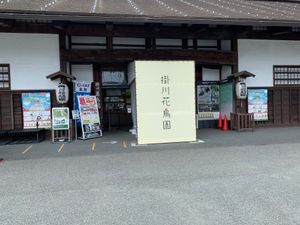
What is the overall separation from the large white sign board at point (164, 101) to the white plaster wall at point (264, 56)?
504 cm

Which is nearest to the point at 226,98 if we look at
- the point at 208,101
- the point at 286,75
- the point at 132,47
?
the point at 208,101

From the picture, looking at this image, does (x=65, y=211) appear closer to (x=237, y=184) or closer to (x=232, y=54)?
(x=237, y=184)

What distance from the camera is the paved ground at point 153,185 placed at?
3477 mm

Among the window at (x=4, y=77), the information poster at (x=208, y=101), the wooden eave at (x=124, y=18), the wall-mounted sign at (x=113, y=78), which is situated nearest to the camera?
the wooden eave at (x=124, y=18)

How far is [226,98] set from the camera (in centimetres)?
1259

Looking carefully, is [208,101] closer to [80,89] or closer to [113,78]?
[113,78]

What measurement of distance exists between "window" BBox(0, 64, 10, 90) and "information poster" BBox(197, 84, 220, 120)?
884cm

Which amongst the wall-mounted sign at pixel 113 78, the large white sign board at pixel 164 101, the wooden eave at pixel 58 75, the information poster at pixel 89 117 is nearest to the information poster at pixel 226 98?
the large white sign board at pixel 164 101

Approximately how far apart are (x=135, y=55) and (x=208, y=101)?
4.82m

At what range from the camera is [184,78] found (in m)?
9.00

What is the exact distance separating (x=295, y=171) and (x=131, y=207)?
376 centimetres

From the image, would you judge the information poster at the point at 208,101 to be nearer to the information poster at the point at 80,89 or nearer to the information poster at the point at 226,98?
the information poster at the point at 226,98

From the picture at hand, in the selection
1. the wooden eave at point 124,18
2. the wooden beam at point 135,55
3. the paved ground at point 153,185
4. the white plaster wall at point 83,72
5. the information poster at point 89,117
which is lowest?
the paved ground at point 153,185

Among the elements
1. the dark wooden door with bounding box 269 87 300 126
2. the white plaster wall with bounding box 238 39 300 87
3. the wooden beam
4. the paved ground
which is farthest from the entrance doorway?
the dark wooden door with bounding box 269 87 300 126
